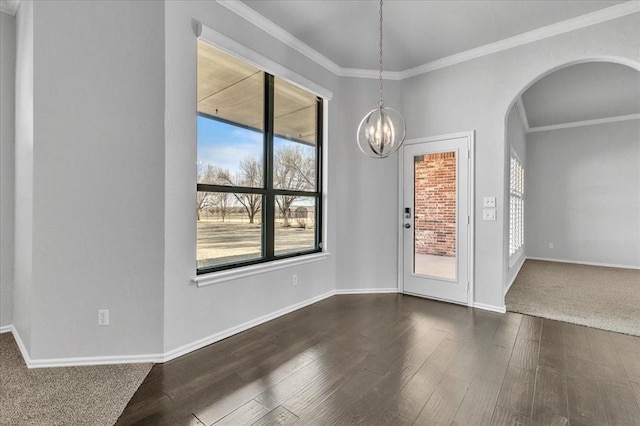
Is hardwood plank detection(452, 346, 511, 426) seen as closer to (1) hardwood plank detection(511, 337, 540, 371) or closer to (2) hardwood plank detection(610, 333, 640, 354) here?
(1) hardwood plank detection(511, 337, 540, 371)

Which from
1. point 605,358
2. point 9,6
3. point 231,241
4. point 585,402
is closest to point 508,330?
point 605,358

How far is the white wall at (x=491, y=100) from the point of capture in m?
3.16

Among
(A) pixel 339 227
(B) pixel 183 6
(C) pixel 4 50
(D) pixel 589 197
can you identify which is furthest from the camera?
(D) pixel 589 197

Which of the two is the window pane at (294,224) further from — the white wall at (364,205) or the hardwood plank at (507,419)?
the hardwood plank at (507,419)

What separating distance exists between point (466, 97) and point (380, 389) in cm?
344

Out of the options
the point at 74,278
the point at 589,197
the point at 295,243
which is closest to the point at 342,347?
the point at 295,243

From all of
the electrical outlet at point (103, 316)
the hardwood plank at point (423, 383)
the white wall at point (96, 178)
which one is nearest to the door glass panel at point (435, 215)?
the hardwood plank at point (423, 383)

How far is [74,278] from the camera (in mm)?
2326

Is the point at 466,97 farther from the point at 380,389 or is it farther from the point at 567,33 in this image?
the point at 380,389

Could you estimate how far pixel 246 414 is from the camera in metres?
1.81

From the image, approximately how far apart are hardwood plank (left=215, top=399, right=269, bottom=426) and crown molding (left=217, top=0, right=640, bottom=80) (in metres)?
3.25

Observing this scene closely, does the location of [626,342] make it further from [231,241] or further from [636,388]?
[231,241]

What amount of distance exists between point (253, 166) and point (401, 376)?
2350mm

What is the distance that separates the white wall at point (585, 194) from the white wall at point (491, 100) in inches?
185
